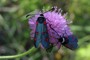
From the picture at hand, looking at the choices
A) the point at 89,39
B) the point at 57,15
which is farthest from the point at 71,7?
the point at 57,15

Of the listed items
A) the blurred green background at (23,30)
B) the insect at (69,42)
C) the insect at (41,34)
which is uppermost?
the insect at (41,34)

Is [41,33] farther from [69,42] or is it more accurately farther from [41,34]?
[69,42]

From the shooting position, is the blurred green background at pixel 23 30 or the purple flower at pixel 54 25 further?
the blurred green background at pixel 23 30

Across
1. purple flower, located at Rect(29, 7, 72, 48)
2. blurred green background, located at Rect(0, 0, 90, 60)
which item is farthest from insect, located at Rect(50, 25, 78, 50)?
blurred green background, located at Rect(0, 0, 90, 60)

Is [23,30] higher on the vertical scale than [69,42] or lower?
lower

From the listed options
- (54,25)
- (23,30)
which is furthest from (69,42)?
(23,30)

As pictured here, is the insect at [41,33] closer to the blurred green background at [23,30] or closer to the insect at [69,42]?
the insect at [69,42]

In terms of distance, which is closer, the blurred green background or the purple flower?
the purple flower

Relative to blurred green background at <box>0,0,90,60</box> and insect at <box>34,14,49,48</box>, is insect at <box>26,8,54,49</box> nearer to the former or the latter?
insect at <box>34,14,49,48</box>

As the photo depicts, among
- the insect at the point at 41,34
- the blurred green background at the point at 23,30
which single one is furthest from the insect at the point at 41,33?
the blurred green background at the point at 23,30

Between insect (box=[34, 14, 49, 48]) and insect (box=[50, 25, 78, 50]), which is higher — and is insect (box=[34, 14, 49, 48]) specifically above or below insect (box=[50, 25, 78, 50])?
above
